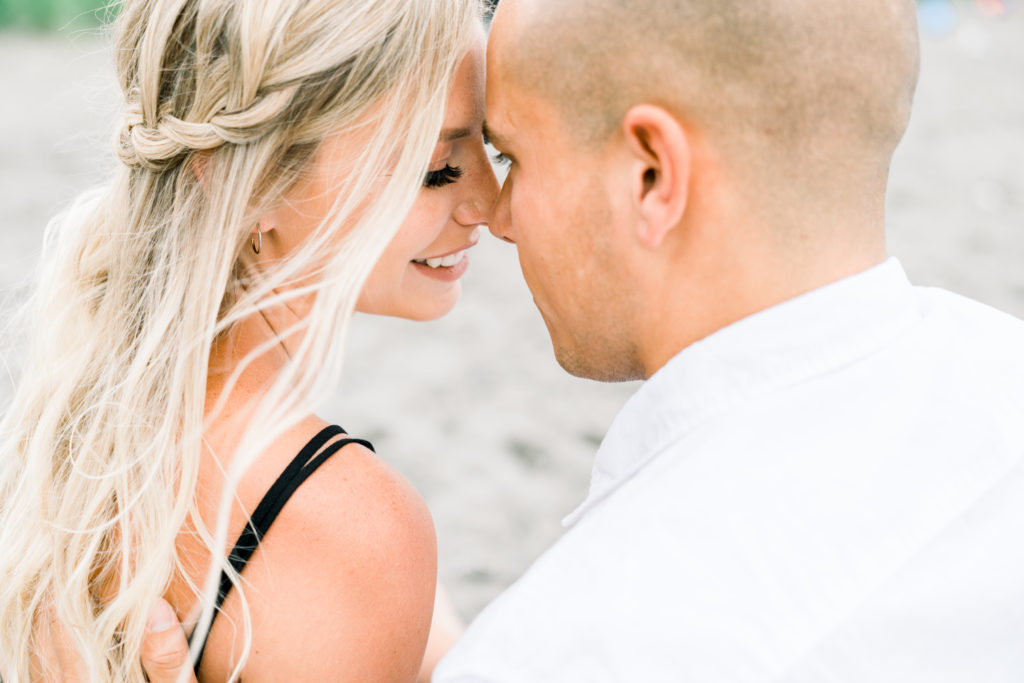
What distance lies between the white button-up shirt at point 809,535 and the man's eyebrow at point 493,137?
635 mm

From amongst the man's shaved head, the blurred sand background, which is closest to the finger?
the blurred sand background

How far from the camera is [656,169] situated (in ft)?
5.52

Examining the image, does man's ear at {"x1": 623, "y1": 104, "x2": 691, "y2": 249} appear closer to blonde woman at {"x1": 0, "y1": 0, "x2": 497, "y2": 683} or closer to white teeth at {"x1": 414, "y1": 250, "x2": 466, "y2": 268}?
blonde woman at {"x1": 0, "y1": 0, "x2": 497, "y2": 683}

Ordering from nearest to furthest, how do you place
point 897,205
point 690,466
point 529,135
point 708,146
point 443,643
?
point 690,466
point 708,146
point 529,135
point 443,643
point 897,205

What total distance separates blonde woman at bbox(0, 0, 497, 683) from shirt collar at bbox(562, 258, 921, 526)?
545mm

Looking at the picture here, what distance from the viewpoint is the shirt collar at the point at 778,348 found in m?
1.56

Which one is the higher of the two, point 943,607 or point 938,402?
point 938,402

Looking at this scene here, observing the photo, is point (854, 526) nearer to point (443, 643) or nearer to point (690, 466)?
point (690, 466)

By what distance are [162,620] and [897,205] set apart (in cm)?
741

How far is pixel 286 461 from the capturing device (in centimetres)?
174

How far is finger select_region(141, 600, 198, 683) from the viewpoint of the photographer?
1761 mm

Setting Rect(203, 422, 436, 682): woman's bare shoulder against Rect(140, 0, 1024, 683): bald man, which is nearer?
Rect(140, 0, 1024, 683): bald man

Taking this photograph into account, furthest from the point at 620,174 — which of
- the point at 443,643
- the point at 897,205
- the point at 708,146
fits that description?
the point at 897,205

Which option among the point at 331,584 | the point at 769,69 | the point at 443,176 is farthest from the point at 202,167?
the point at 769,69
